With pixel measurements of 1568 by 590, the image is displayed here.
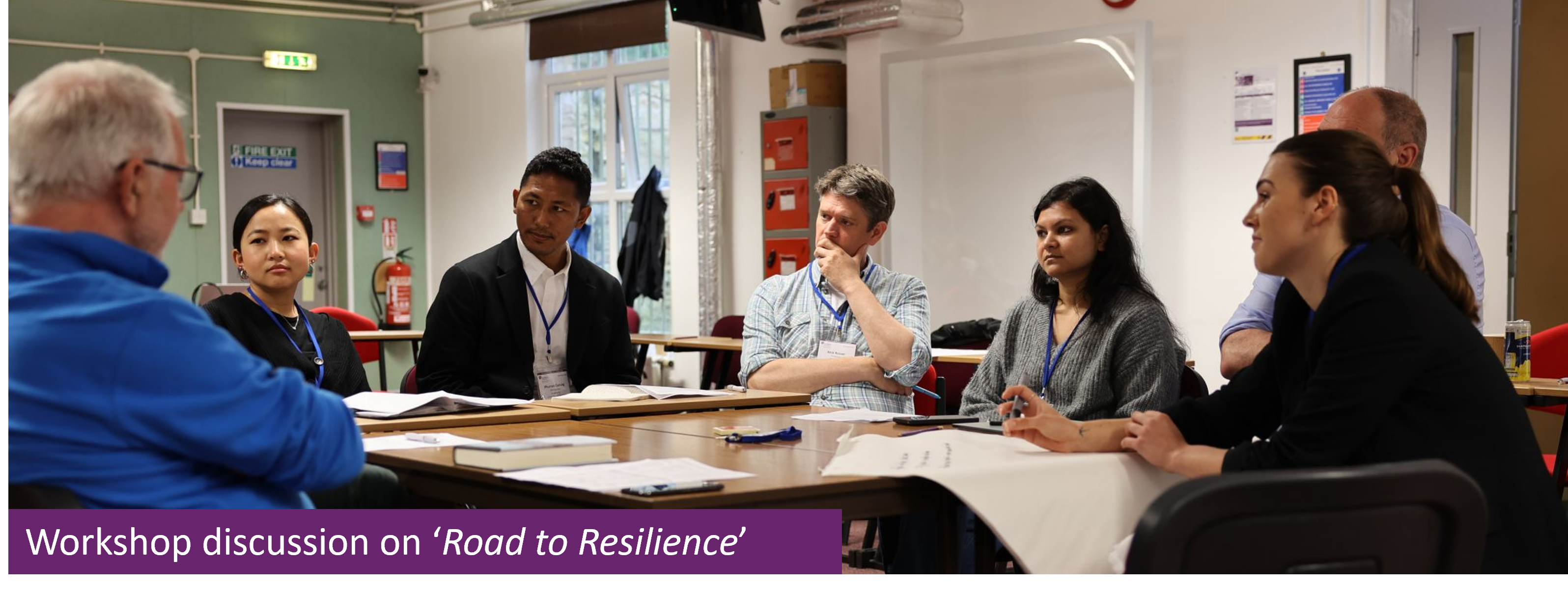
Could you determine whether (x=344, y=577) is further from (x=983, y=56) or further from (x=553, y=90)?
(x=553, y=90)

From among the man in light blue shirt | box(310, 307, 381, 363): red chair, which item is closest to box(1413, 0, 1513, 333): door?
the man in light blue shirt

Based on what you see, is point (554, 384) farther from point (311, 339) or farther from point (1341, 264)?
point (1341, 264)

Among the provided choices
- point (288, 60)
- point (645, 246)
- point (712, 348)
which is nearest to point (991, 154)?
point (712, 348)

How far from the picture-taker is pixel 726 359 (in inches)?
256

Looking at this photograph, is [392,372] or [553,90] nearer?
[392,372]

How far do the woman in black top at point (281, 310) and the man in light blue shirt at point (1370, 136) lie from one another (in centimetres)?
222

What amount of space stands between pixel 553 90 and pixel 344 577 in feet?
28.2

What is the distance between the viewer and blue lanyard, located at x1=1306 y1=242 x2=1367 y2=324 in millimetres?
2000

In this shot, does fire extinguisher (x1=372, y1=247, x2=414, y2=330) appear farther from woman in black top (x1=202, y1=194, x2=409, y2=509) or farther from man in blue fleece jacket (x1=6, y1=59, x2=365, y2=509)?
man in blue fleece jacket (x1=6, y1=59, x2=365, y2=509)

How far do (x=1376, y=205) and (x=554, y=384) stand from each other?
2.27 meters

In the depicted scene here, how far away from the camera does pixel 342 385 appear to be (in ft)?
11.7

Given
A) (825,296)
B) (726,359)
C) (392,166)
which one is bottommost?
(726,359)

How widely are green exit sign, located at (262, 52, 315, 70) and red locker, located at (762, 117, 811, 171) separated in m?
4.21

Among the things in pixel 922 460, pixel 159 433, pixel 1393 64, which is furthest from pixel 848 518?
pixel 1393 64
